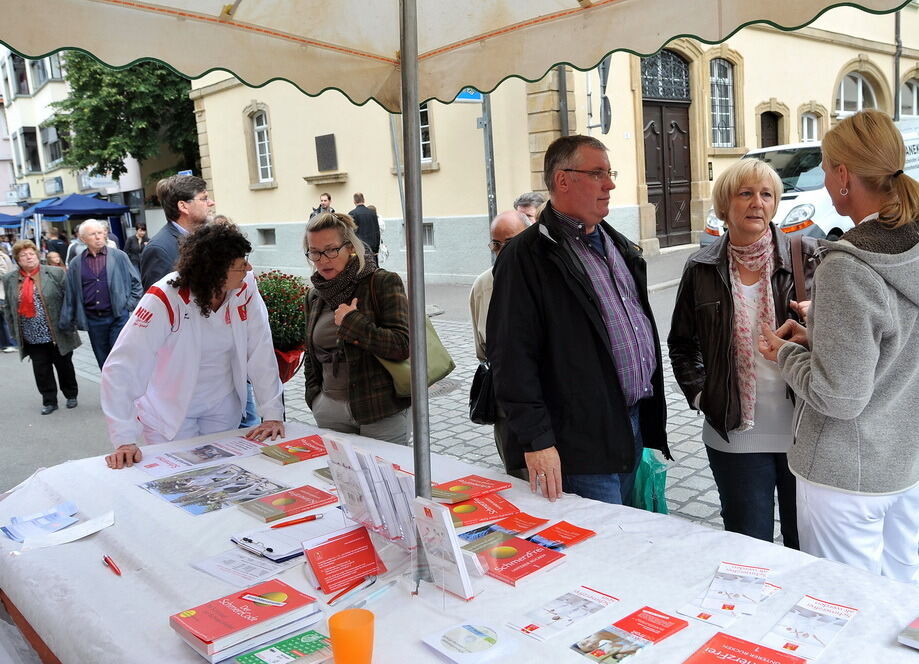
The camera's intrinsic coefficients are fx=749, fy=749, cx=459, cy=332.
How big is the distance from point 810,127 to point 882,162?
18.9 metres

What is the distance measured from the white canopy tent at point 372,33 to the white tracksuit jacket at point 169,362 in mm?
865

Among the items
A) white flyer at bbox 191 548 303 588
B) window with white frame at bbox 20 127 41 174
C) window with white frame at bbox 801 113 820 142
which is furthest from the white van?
window with white frame at bbox 20 127 41 174

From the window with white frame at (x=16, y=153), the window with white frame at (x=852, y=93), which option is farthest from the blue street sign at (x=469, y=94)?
the window with white frame at (x=16, y=153)

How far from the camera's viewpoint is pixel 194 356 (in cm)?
292

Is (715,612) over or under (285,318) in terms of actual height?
under

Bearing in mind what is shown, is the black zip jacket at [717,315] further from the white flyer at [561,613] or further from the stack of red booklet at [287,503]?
the stack of red booklet at [287,503]

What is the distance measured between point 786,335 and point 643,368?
1.46 feet

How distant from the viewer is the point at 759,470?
7.86 ft

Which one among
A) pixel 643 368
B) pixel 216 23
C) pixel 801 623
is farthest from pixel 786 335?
pixel 216 23

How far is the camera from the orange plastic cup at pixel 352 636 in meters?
1.29

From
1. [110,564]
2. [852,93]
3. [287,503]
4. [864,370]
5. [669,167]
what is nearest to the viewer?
[864,370]

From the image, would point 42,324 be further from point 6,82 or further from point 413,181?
point 6,82

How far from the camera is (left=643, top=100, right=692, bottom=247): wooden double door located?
1430 centimetres

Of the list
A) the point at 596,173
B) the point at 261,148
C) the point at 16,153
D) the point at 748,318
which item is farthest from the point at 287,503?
the point at 16,153
